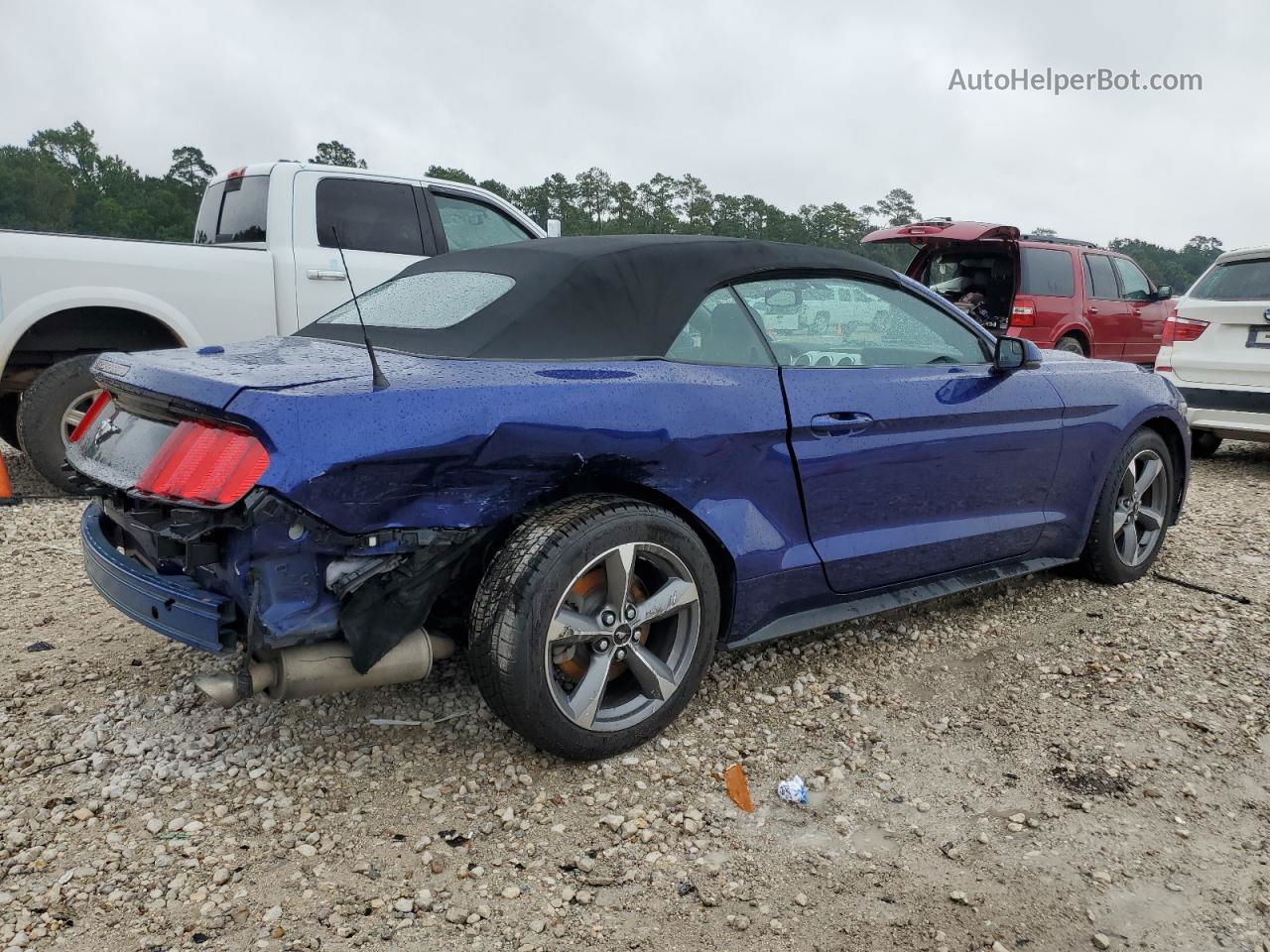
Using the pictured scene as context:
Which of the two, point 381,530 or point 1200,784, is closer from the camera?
point 381,530

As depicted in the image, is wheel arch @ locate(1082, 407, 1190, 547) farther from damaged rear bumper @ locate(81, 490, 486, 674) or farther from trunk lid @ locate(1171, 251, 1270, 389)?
trunk lid @ locate(1171, 251, 1270, 389)

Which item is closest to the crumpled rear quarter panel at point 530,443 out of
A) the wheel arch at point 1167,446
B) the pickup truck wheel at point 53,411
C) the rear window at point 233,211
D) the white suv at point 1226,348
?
the wheel arch at point 1167,446

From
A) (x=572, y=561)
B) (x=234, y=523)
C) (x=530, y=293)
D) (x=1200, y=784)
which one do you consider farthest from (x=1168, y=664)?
(x=234, y=523)

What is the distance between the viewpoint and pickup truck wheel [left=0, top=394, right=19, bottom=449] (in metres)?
6.18

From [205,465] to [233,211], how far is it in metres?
4.91

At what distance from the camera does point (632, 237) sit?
3.30 metres

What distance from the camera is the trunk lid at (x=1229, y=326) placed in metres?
6.83

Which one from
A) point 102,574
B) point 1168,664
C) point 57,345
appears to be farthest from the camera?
point 57,345

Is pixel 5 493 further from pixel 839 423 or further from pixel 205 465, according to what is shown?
pixel 839 423

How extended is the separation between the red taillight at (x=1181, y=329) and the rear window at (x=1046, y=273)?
2.41 m

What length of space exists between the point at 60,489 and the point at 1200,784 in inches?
236

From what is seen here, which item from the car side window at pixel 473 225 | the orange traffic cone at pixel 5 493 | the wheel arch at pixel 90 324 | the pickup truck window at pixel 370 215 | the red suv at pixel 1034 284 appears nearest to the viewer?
the wheel arch at pixel 90 324

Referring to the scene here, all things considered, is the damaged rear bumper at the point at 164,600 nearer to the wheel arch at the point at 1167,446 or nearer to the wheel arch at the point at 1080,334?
the wheel arch at the point at 1167,446

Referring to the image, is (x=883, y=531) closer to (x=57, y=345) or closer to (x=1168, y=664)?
(x=1168, y=664)
